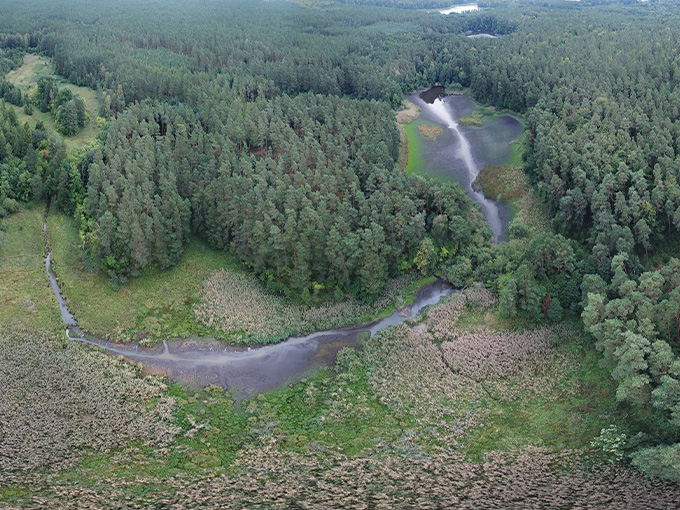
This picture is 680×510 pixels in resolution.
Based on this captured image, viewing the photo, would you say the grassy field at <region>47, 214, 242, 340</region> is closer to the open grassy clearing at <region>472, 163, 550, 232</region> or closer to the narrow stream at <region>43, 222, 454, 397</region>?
the narrow stream at <region>43, 222, 454, 397</region>

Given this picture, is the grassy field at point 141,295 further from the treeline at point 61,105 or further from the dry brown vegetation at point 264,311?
the treeline at point 61,105

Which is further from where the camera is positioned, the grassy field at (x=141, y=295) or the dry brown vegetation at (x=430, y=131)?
the dry brown vegetation at (x=430, y=131)

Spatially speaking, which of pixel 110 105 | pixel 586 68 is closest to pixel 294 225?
pixel 110 105

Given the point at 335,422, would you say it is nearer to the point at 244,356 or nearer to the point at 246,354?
the point at 244,356

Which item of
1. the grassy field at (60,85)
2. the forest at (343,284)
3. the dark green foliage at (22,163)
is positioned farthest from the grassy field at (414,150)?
the dark green foliage at (22,163)

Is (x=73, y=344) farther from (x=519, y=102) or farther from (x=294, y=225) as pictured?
(x=519, y=102)

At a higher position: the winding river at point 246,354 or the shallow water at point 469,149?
the shallow water at point 469,149
